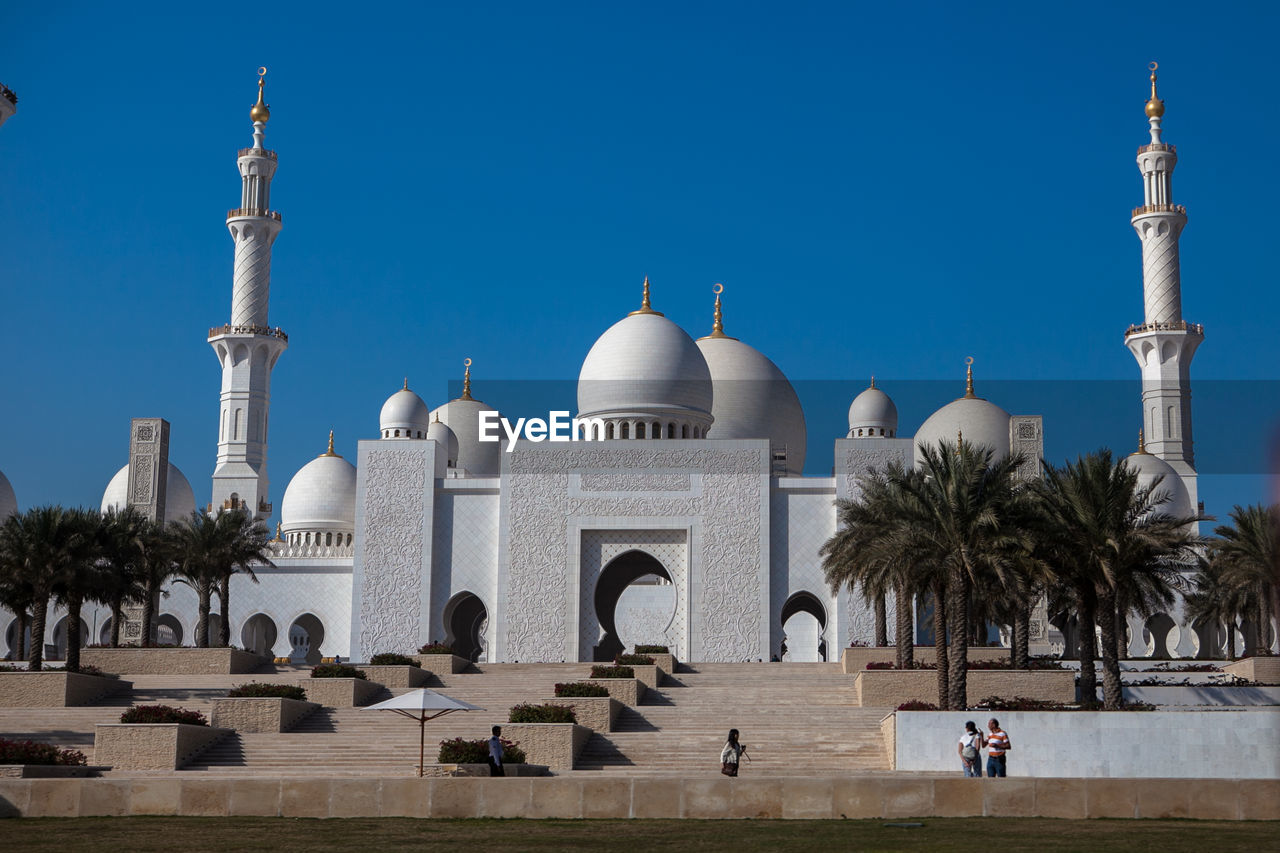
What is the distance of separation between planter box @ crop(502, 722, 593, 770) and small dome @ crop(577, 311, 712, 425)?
18.2 m

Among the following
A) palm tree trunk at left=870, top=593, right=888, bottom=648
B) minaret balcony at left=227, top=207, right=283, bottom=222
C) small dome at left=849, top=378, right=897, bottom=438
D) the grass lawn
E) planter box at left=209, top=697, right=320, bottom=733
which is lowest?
the grass lawn

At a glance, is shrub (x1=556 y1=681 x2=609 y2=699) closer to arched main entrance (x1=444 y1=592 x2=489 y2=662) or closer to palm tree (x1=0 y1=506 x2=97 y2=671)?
palm tree (x1=0 y1=506 x2=97 y2=671)

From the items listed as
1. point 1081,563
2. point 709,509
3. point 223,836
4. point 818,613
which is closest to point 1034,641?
point 818,613

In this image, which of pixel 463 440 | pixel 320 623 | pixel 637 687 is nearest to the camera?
pixel 637 687

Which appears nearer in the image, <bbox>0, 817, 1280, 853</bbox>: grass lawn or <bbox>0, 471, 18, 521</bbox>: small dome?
<bbox>0, 817, 1280, 853</bbox>: grass lawn

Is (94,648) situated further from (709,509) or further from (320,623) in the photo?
(709,509)

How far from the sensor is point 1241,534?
98.4 feet

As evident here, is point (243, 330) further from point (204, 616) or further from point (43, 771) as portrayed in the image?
point (43, 771)

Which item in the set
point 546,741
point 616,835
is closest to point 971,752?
point 546,741

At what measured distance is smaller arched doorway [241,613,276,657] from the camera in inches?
1624

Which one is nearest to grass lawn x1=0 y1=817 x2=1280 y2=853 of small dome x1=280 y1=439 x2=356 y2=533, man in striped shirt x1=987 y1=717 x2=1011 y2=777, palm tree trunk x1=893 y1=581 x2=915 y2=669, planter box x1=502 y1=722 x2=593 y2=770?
man in striped shirt x1=987 y1=717 x2=1011 y2=777

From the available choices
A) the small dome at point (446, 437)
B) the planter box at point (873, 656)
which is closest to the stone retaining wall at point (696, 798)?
the planter box at point (873, 656)

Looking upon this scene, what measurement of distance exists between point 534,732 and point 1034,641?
1924cm

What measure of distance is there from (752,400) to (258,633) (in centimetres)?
1642
